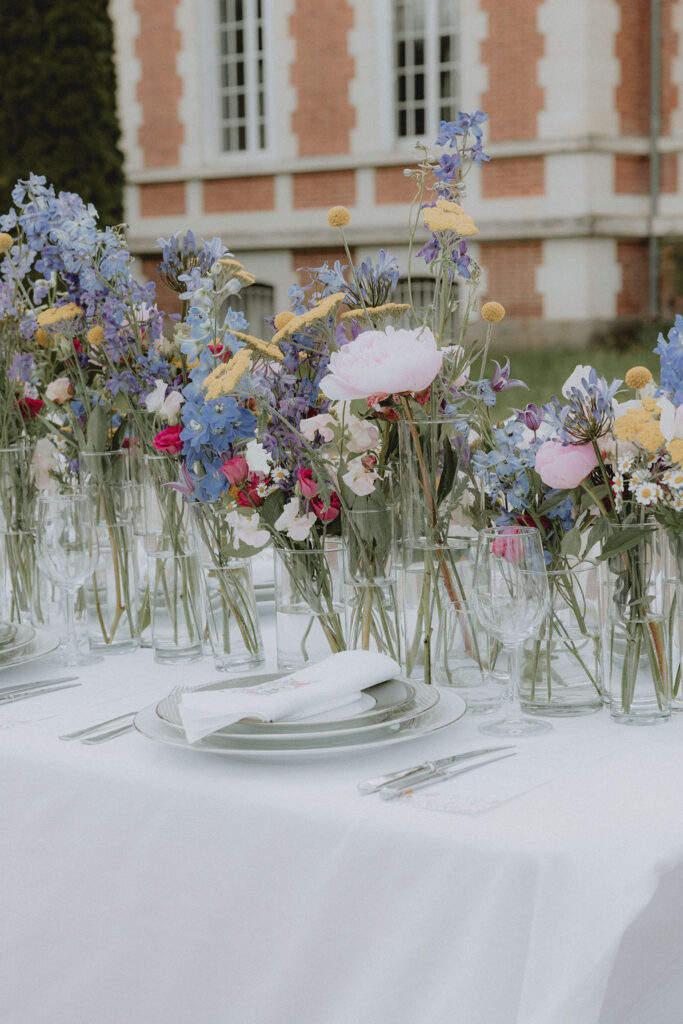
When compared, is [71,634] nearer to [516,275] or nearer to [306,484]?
[306,484]

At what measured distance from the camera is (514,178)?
10.7m

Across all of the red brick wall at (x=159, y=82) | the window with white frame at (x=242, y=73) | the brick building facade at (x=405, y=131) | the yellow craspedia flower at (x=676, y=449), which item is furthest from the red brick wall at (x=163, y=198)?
the yellow craspedia flower at (x=676, y=449)

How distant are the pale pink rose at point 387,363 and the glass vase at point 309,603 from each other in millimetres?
219

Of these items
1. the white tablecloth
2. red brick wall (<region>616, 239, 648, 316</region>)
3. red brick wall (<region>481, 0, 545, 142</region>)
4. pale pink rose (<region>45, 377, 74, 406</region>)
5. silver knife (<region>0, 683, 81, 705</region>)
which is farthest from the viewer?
red brick wall (<region>616, 239, 648, 316</region>)

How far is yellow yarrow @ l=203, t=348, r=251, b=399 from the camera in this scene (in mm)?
1343

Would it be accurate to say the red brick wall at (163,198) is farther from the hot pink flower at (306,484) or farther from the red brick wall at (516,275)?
the hot pink flower at (306,484)

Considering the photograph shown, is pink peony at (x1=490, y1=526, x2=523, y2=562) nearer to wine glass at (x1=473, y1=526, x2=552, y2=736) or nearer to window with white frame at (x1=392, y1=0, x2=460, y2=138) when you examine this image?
wine glass at (x1=473, y1=526, x2=552, y2=736)

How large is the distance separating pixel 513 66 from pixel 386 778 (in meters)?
10.2

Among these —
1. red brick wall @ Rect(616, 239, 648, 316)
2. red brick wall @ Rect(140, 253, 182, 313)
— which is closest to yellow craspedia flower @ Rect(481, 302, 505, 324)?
red brick wall @ Rect(616, 239, 648, 316)

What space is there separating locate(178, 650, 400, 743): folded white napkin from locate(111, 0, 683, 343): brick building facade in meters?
9.46

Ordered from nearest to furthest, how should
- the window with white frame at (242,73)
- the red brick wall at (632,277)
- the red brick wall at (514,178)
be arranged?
the red brick wall at (514,178) < the red brick wall at (632,277) < the window with white frame at (242,73)

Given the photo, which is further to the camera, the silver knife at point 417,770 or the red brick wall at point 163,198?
the red brick wall at point 163,198

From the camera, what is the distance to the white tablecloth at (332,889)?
1.02 meters

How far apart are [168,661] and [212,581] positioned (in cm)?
16
